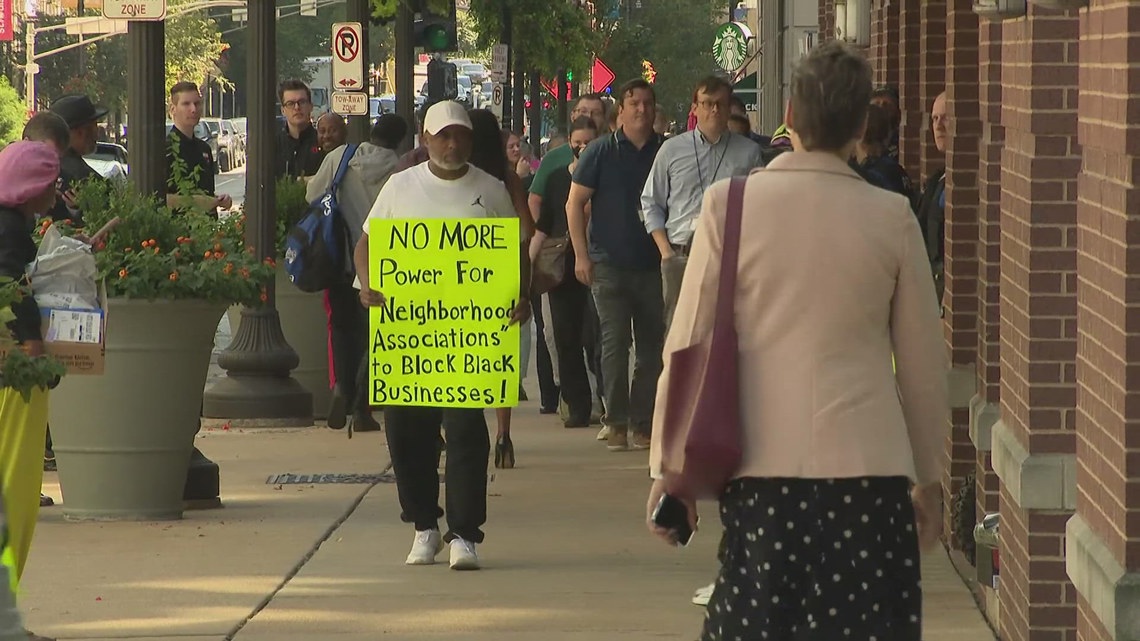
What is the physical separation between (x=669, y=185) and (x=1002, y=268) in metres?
4.42

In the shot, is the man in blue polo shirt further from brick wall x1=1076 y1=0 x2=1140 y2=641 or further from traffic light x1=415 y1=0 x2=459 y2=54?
traffic light x1=415 y1=0 x2=459 y2=54

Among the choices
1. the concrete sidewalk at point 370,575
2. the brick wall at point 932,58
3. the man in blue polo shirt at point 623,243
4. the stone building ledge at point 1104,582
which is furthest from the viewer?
the man in blue polo shirt at point 623,243

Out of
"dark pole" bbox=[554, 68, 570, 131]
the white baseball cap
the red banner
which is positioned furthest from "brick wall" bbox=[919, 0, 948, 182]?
the red banner

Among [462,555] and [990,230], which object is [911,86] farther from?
[462,555]

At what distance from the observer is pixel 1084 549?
17.7 feet

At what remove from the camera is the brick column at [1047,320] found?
654cm

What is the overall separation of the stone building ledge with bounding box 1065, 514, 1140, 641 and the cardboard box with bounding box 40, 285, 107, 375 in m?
4.14

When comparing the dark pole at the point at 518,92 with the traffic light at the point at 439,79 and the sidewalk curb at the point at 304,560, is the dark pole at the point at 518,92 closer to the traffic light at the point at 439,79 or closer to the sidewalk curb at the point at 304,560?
the traffic light at the point at 439,79

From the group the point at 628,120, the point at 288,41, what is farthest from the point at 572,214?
the point at 288,41

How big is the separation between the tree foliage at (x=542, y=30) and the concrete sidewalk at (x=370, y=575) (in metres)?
25.0

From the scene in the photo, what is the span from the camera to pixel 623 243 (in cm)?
1236

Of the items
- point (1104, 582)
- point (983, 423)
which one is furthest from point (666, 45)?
point (1104, 582)

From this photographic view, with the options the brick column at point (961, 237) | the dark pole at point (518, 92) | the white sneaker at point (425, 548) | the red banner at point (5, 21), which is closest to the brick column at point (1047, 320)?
the brick column at point (961, 237)

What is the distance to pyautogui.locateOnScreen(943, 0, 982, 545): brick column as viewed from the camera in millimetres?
9031
